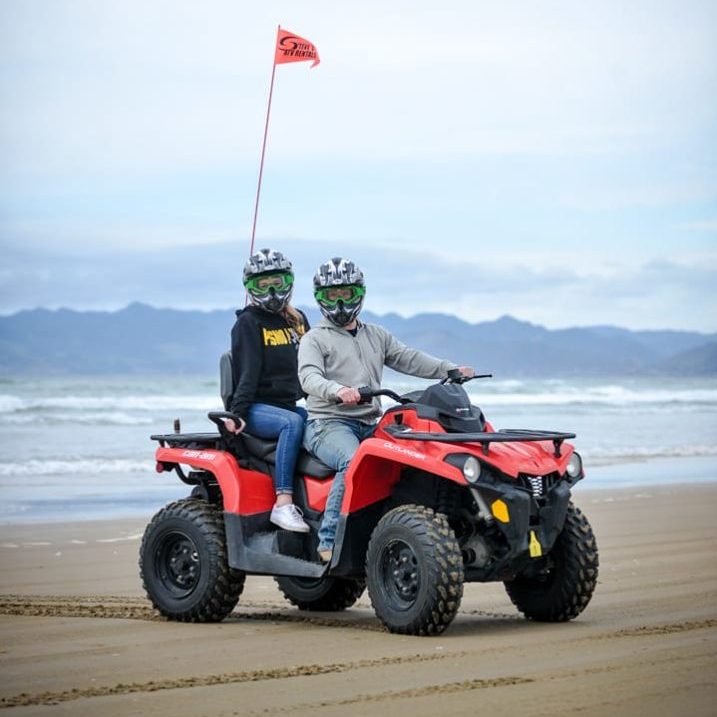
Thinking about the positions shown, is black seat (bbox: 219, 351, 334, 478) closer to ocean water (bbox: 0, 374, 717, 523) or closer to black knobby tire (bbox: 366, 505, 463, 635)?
black knobby tire (bbox: 366, 505, 463, 635)

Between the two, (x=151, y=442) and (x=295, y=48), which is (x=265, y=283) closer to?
(x=295, y=48)

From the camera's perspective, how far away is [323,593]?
9570 mm

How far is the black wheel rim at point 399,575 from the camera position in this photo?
8.05 metres

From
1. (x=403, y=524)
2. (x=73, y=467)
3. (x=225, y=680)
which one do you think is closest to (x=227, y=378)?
(x=403, y=524)

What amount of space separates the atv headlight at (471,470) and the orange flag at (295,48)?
160 inches

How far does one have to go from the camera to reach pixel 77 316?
145750 mm

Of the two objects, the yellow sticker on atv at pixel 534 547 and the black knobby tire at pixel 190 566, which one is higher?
the yellow sticker on atv at pixel 534 547

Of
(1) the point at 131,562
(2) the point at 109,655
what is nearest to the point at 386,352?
(2) the point at 109,655

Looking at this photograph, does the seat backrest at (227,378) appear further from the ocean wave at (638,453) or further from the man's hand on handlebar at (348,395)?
the ocean wave at (638,453)

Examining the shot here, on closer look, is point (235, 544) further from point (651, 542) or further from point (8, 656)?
point (651, 542)

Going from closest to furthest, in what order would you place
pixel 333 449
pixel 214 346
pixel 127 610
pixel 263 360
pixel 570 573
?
pixel 570 573, pixel 333 449, pixel 263 360, pixel 127 610, pixel 214 346

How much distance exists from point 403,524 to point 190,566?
182 centimetres

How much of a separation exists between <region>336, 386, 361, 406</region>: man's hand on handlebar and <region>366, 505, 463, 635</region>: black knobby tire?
2.14ft

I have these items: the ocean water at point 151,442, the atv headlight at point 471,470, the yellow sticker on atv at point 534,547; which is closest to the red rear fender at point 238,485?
the atv headlight at point 471,470
